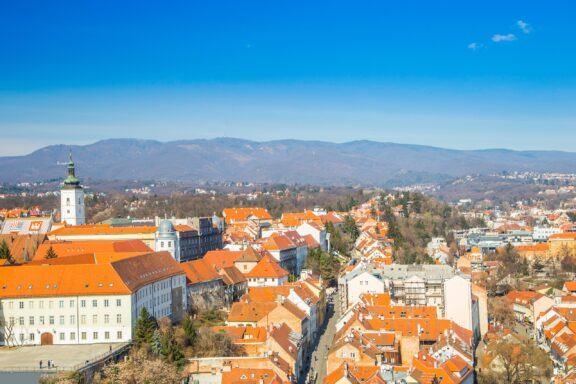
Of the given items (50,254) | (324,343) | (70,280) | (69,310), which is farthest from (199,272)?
(69,310)

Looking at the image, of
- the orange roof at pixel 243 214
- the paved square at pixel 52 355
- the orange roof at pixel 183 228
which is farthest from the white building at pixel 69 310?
the orange roof at pixel 243 214

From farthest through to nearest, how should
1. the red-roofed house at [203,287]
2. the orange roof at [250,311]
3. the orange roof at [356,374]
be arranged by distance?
the red-roofed house at [203,287], the orange roof at [250,311], the orange roof at [356,374]

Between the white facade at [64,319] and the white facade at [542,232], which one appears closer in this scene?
the white facade at [64,319]

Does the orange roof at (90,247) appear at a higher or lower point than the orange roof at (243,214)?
higher

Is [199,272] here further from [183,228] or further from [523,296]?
[523,296]

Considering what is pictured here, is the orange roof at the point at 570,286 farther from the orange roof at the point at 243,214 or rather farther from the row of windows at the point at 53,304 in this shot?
the orange roof at the point at 243,214

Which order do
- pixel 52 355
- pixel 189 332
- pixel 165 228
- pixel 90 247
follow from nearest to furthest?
pixel 52 355 → pixel 189 332 → pixel 90 247 → pixel 165 228

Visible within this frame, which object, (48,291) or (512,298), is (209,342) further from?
(512,298)
